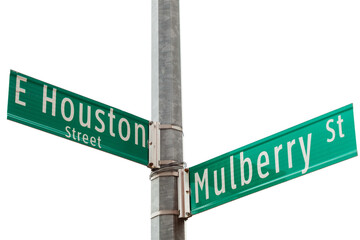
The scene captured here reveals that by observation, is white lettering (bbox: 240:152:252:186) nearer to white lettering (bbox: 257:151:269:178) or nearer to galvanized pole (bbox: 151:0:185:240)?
white lettering (bbox: 257:151:269:178)

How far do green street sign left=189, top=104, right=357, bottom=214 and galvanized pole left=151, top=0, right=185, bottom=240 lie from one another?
0.18 metres

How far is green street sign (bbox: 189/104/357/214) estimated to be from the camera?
187 inches

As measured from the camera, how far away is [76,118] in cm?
540

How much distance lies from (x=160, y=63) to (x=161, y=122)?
54 centimetres

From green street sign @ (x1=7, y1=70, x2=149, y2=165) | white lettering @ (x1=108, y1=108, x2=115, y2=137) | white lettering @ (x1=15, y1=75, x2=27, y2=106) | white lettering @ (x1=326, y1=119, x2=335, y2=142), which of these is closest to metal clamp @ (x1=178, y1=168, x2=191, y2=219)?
green street sign @ (x1=7, y1=70, x2=149, y2=165)

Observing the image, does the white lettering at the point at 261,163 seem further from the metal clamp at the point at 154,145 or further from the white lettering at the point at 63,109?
the white lettering at the point at 63,109

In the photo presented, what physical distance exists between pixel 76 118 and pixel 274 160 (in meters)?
1.56

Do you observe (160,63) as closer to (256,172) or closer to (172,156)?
(172,156)

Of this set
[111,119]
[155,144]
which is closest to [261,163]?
[155,144]

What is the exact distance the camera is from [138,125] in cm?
570

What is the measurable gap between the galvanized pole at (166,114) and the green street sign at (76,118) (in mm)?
175

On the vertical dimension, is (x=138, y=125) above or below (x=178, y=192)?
above

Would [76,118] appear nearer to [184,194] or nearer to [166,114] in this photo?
[166,114]

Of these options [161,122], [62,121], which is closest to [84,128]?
[62,121]
